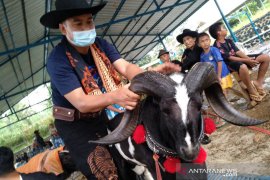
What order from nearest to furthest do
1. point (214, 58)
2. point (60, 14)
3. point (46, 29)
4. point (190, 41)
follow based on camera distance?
point (60, 14), point (214, 58), point (190, 41), point (46, 29)

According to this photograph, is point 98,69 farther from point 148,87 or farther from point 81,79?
point 148,87

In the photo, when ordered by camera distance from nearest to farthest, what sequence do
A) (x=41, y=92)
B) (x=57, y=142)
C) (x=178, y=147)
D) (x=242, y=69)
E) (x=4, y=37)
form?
1. (x=178, y=147)
2. (x=242, y=69)
3. (x=4, y=37)
4. (x=57, y=142)
5. (x=41, y=92)

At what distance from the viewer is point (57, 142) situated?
39.4ft

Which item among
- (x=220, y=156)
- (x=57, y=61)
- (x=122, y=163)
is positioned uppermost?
(x=57, y=61)

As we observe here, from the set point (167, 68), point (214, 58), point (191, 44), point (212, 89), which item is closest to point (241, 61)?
point (214, 58)

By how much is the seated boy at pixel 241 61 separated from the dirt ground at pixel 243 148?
35 cm

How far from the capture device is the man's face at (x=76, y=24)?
7.72 feet

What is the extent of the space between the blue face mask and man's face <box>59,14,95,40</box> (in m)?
0.03

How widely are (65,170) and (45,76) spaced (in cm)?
2232

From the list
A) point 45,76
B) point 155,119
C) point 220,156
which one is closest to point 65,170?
point 155,119

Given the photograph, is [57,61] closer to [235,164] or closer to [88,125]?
[88,125]

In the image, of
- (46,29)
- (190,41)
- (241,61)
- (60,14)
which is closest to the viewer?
(60,14)

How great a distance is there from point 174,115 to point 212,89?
1.97 feet

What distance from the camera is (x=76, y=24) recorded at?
2371mm
